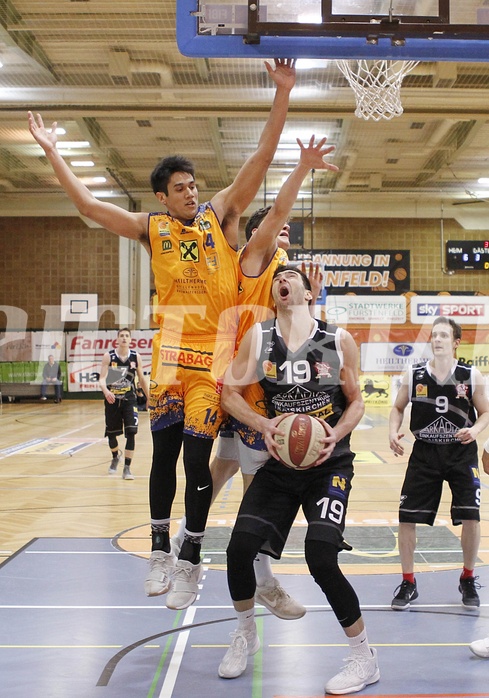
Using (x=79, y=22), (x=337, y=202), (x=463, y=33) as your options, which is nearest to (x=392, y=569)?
(x=463, y=33)

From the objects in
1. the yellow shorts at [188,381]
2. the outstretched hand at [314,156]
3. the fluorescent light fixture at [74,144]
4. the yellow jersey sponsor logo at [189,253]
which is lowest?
the yellow shorts at [188,381]

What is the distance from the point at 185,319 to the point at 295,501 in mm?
1153

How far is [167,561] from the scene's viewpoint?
4.37 m

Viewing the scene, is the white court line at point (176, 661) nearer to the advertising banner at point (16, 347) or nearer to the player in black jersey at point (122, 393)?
the player in black jersey at point (122, 393)

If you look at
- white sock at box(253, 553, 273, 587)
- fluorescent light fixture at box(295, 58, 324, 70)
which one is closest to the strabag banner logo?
fluorescent light fixture at box(295, 58, 324, 70)

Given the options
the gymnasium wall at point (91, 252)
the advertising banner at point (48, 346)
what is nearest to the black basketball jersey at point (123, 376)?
the advertising banner at point (48, 346)

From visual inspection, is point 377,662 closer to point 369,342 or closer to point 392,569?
point 392,569

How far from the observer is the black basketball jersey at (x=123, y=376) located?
1129 cm

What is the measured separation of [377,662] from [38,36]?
525 inches

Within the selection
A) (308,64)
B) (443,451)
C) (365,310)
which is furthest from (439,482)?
(365,310)

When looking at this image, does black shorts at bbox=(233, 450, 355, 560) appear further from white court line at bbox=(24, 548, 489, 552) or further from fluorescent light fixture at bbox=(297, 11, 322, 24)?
white court line at bbox=(24, 548, 489, 552)

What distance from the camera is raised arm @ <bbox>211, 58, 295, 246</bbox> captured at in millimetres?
4008

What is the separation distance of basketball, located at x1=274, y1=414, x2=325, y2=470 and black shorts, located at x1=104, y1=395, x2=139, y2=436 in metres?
7.49

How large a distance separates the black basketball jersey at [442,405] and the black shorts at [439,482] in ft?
0.32
